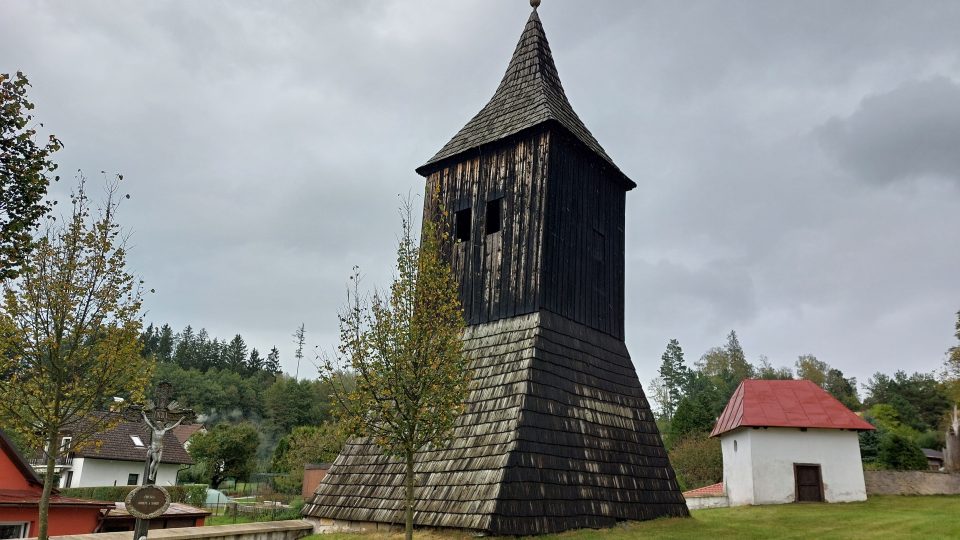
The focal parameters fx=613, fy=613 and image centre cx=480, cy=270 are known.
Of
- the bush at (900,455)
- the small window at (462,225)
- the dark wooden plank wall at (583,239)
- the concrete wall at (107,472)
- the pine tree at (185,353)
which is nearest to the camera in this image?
the dark wooden plank wall at (583,239)

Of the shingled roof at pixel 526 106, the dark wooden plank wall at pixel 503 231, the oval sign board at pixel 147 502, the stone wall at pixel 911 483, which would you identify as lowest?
the stone wall at pixel 911 483

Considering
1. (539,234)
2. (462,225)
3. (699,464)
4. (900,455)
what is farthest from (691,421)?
(539,234)

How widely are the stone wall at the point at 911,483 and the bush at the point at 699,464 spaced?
9.33 metres

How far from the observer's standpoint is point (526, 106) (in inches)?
701

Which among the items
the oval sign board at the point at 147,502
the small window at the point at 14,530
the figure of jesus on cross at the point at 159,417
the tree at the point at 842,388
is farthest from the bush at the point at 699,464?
the tree at the point at 842,388

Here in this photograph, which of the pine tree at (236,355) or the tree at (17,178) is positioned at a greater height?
the pine tree at (236,355)

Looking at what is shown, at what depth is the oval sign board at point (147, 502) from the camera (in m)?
9.30

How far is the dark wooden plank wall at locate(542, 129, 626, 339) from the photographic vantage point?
1598 centimetres

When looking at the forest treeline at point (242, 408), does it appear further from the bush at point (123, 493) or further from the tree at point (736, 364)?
the tree at point (736, 364)

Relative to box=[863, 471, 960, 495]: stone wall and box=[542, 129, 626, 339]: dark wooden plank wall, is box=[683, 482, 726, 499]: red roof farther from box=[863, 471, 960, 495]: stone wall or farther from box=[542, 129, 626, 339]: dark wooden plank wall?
box=[542, 129, 626, 339]: dark wooden plank wall

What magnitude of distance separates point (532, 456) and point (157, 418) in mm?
7076

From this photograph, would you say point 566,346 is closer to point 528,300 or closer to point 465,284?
point 528,300

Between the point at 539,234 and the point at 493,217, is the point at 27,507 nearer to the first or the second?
the point at 493,217

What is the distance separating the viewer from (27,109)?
8.00 m
